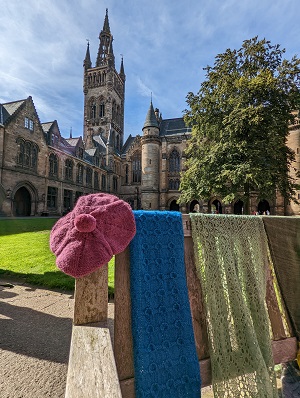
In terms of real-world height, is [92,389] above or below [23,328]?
above

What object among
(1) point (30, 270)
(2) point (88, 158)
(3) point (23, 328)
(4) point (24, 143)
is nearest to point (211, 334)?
(3) point (23, 328)

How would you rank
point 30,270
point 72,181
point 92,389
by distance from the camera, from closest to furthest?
point 92,389
point 30,270
point 72,181

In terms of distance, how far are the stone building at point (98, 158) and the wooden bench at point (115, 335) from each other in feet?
16.1

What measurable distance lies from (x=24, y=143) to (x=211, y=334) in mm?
26062

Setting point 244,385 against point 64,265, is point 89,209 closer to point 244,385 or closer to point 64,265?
point 64,265

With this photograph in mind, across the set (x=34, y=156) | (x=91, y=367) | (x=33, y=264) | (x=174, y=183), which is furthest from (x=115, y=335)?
(x=174, y=183)

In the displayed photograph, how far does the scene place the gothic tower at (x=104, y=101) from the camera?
1825 inches

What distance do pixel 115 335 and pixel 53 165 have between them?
2832cm

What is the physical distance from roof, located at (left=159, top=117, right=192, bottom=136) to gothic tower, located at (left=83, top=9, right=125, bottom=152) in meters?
10.6

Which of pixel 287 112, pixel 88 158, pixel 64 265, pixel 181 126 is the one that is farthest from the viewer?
pixel 181 126

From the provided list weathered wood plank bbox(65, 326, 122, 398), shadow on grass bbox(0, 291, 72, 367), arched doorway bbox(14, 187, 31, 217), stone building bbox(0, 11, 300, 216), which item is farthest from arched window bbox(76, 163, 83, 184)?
weathered wood plank bbox(65, 326, 122, 398)

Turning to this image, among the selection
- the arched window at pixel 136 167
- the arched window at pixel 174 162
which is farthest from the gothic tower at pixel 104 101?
the arched window at pixel 174 162

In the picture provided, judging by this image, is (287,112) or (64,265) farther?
(287,112)

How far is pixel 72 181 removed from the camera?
30.2 metres
